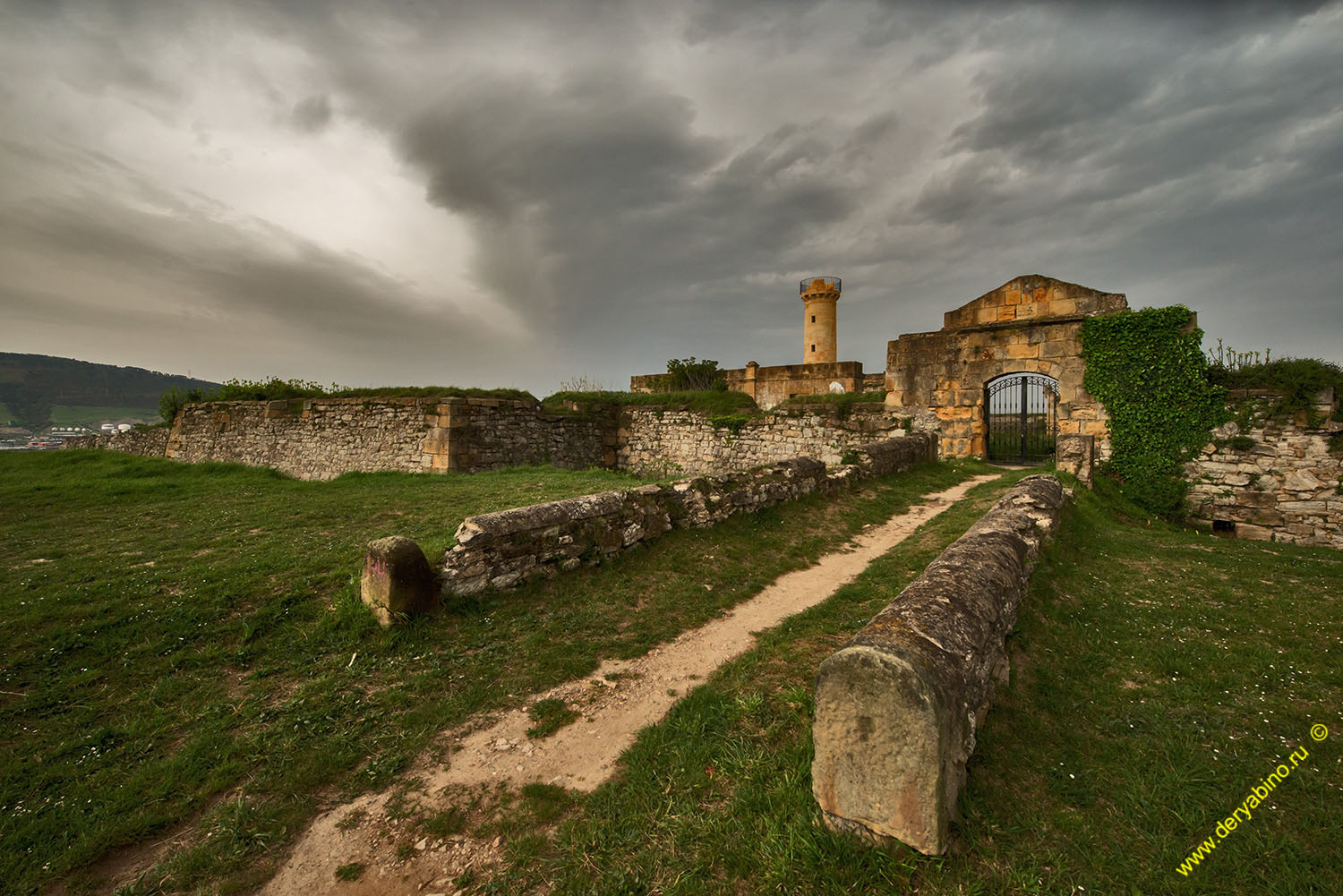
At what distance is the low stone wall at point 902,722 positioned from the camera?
2.12 m

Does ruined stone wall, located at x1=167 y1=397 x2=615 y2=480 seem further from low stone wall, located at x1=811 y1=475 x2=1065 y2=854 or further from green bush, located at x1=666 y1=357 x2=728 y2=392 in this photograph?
low stone wall, located at x1=811 y1=475 x2=1065 y2=854

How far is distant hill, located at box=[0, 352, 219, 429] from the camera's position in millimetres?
80875

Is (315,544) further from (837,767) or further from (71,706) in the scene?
(837,767)

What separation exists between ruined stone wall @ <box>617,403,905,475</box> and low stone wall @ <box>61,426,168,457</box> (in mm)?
19162

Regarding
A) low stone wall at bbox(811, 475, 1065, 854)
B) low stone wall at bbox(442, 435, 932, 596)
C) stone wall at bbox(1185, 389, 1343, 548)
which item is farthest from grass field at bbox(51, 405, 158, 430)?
stone wall at bbox(1185, 389, 1343, 548)

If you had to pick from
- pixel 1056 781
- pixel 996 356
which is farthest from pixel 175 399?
pixel 996 356

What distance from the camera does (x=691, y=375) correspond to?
913 inches

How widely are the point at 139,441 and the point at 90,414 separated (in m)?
89.2

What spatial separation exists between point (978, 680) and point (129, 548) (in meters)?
8.81

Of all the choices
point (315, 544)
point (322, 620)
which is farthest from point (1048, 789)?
point (315, 544)

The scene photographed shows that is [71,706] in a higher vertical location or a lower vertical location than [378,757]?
higher

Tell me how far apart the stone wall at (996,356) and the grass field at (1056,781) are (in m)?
10.4

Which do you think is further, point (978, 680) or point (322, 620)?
point (322, 620)

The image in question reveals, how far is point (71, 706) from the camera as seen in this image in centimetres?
338
